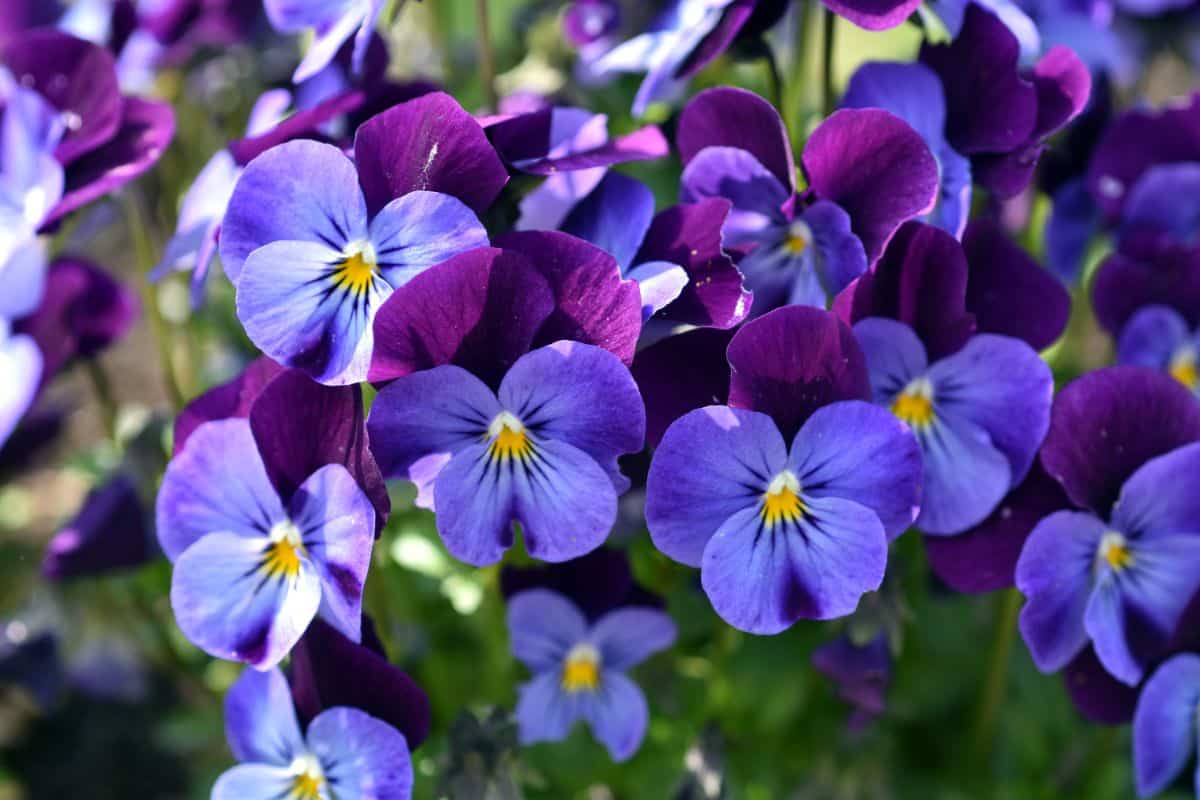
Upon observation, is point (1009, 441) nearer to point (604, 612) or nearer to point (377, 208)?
point (604, 612)

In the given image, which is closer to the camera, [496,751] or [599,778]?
[496,751]

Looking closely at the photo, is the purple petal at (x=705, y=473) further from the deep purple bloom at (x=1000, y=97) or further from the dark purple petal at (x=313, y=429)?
the deep purple bloom at (x=1000, y=97)

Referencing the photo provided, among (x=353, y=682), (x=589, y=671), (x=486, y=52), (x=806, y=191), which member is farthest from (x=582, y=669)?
(x=486, y=52)

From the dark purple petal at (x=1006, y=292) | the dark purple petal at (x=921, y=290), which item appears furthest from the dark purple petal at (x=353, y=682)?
the dark purple petal at (x=1006, y=292)

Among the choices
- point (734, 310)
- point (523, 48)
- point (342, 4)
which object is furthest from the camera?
point (523, 48)

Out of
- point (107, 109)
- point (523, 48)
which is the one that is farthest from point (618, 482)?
point (523, 48)

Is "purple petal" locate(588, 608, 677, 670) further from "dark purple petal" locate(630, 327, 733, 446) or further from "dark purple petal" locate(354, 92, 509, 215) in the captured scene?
"dark purple petal" locate(354, 92, 509, 215)
